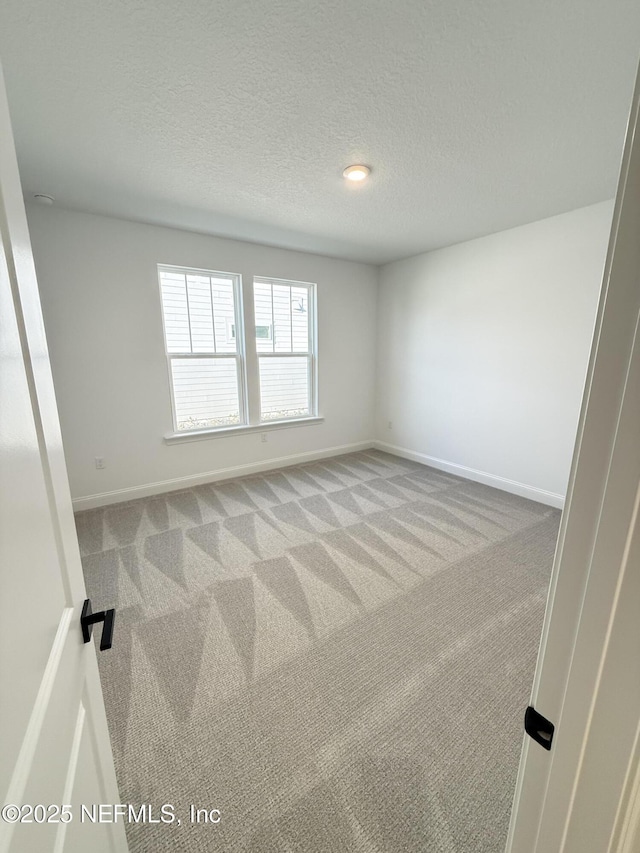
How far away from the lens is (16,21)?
1.20 metres

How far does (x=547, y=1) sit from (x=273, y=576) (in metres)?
2.94

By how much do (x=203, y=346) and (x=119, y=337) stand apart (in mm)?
784

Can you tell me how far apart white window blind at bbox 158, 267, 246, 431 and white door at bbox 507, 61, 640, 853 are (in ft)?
11.8

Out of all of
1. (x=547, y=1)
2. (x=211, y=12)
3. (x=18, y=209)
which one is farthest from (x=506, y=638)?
(x=211, y=12)

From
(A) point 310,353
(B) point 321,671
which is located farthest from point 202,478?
(B) point 321,671

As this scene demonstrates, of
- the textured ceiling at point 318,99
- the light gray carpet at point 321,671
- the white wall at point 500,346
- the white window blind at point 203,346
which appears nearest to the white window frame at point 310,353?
the white window blind at point 203,346

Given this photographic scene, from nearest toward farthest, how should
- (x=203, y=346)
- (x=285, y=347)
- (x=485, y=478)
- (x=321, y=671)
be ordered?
1. (x=321, y=671)
2. (x=203, y=346)
3. (x=485, y=478)
4. (x=285, y=347)

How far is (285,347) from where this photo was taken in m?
4.14

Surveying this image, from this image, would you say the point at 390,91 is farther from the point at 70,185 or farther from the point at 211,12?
the point at 70,185

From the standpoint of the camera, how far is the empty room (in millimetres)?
487

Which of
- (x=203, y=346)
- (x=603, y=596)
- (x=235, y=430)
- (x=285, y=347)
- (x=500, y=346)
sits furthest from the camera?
(x=285, y=347)

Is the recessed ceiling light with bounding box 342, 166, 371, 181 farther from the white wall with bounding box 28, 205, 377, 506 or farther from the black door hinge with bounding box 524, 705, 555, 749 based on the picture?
the black door hinge with bounding box 524, 705, 555, 749

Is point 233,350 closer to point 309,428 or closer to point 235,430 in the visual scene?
point 235,430

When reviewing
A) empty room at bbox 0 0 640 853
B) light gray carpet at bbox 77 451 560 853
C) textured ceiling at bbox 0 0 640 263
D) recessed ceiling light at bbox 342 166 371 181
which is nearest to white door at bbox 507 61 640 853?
empty room at bbox 0 0 640 853
